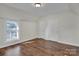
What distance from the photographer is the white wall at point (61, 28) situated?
4.53 ft

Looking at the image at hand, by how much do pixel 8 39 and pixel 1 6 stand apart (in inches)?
17.2

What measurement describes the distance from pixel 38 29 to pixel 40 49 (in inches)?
10.4

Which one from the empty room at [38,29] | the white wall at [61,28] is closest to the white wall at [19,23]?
the empty room at [38,29]

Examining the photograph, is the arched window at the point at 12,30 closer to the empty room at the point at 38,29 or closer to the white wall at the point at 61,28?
the empty room at the point at 38,29

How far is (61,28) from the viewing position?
1.40 meters

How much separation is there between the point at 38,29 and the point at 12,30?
0.34 m

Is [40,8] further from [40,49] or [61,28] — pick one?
[40,49]

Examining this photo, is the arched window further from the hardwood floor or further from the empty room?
the hardwood floor

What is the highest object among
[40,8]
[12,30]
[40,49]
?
[40,8]

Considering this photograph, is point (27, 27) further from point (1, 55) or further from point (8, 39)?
point (1, 55)

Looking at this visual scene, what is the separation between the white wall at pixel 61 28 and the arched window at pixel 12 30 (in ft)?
1.04

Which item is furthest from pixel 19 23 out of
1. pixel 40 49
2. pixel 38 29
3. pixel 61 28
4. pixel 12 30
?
pixel 61 28

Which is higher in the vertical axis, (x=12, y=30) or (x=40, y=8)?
(x=40, y=8)

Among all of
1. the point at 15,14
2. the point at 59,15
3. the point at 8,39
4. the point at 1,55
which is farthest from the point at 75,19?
the point at 1,55
